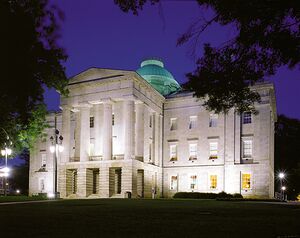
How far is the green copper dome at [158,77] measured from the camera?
6425 cm

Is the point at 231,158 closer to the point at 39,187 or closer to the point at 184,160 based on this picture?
the point at 184,160

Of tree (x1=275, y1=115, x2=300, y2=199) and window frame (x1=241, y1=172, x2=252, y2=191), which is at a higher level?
tree (x1=275, y1=115, x2=300, y2=199)

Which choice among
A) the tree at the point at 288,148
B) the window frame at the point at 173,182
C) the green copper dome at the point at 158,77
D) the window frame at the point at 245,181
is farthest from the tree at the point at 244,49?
the tree at the point at 288,148

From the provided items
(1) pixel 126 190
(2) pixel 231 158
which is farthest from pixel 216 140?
(1) pixel 126 190

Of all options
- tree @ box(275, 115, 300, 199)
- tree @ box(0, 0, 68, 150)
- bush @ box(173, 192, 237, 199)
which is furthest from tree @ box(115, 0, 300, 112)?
tree @ box(275, 115, 300, 199)

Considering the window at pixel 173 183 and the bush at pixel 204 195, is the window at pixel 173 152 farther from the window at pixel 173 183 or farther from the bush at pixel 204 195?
the bush at pixel 204 195

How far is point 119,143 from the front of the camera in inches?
2045

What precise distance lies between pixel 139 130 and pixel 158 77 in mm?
17606

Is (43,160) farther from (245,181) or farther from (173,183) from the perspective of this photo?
(245,181)

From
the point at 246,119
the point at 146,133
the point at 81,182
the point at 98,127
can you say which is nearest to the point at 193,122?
the point at 146,133

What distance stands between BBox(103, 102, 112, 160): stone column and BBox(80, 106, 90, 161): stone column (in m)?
3.05

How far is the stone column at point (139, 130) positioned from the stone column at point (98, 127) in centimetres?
479

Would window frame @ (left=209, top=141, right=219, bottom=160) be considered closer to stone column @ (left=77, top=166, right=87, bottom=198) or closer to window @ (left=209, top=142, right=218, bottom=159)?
window @ (left=209, top=142, right=218, bottom=159)

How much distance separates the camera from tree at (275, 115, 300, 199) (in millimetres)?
73106
